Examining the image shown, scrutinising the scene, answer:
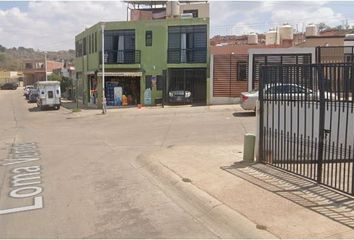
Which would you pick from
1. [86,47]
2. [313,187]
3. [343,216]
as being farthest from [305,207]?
[86,47]

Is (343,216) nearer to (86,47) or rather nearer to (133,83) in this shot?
Answer: (133,83)

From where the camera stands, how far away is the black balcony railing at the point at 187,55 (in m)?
39.8

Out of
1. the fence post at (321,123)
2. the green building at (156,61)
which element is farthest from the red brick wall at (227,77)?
the fence post at (321,123)

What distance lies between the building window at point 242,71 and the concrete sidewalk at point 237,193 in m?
23.7

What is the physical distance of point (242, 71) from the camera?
124ft

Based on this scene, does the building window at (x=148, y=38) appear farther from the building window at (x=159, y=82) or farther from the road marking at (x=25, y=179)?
the road marking at (x=25, y=179)

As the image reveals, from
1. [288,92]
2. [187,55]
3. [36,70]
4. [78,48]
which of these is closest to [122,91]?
[187,55]

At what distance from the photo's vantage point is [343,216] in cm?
733

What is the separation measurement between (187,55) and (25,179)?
29.3m

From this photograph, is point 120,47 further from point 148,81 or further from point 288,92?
point 288,92

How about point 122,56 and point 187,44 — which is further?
point 122,56

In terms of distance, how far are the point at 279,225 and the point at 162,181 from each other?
4.17 meters

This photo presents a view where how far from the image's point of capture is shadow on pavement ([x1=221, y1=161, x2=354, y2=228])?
7.58 meters

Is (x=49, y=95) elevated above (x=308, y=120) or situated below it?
below
